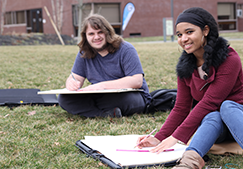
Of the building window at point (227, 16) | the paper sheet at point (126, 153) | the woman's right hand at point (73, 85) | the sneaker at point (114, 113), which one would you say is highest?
the building window at point (227, 16)

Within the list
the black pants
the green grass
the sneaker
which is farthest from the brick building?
the sneaker

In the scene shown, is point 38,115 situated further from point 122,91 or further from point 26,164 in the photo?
point 26,164

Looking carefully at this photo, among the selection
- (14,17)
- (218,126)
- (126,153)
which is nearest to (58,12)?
(14,17)

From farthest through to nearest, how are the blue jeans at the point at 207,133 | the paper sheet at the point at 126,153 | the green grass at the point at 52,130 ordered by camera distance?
the green grass at the point at 52,130
the paper sheet at the point at 126,153
the blue jeans at the point at 207,133

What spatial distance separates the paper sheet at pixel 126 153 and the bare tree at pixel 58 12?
19704mm

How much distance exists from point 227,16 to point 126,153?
27.6 m

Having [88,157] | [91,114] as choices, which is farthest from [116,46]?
[88,157]

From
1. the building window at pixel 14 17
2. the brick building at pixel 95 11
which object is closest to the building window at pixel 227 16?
the brick building at pixel 95 11

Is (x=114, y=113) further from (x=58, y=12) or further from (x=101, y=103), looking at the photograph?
(x=58, y=12)

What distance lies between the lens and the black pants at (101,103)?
3.59 meters

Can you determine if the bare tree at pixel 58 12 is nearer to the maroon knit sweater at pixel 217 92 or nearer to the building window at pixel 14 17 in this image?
the building window at pixel 14 17

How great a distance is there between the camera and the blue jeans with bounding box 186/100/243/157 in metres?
1.94

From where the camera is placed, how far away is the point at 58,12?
22109 mm

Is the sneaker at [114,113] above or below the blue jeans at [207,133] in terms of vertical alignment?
below
